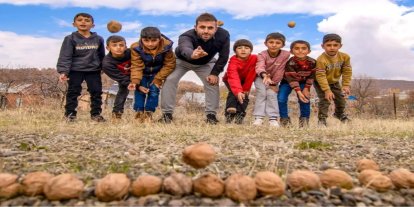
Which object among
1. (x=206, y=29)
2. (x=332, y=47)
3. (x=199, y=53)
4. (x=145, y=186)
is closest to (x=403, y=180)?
(x=145, y=186)

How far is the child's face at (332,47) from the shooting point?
6.98 m

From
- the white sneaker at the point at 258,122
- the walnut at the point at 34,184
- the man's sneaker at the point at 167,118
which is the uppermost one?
the man's sneaker at the point at 167,118

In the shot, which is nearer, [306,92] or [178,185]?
[178,185]

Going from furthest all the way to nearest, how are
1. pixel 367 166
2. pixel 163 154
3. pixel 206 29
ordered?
pixel 206 29
pixel 163 154
pixel 367 166

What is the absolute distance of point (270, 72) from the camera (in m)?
6.91

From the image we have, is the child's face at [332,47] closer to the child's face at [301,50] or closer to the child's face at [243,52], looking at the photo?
the child's face at [301,50]

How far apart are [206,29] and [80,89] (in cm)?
233

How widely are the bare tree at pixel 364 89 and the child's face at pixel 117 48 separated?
14677mm

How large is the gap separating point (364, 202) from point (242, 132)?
3074 mm

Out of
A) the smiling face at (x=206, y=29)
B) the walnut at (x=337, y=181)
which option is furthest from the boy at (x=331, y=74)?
the walnut at (x=337, y=181)

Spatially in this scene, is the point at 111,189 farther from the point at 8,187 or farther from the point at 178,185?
the point at 8,187

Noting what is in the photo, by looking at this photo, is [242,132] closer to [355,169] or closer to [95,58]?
[355,169]

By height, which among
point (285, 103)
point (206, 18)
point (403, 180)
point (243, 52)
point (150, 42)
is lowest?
point (403, 180)

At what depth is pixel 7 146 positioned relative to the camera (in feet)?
11.3
